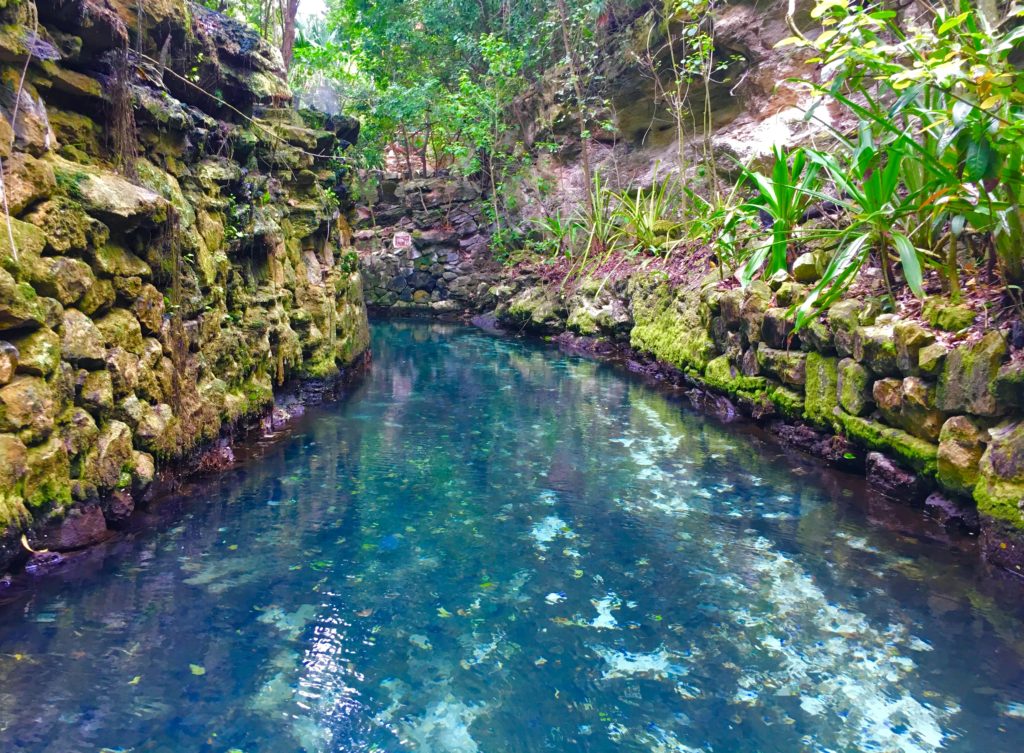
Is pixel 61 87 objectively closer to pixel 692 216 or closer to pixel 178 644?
pixel 178 644

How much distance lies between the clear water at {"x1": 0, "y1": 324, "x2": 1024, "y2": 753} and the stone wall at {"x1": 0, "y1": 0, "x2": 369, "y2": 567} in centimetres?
62

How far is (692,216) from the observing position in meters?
11.8

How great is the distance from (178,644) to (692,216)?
10.6 metres

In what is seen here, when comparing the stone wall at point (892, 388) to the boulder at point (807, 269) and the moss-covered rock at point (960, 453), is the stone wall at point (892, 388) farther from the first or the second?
the boulder at point (807, 269)

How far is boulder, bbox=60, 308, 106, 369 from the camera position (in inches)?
149

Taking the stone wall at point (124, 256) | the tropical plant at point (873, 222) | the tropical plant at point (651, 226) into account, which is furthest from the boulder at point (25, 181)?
the tropical plant at point (651, 226)

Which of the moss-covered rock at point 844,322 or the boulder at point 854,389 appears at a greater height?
the moss-covered rock at point 844,322

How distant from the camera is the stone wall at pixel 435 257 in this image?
1855cm

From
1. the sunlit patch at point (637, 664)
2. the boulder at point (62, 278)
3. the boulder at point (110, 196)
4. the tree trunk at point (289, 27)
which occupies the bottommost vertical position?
the sunlit patch at point (637, 664)

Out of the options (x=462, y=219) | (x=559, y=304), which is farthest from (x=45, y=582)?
(x=462, y=219)

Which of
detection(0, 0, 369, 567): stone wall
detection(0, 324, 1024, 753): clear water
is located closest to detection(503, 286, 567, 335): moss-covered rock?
detection(0, 0, 369, 567): stone wall

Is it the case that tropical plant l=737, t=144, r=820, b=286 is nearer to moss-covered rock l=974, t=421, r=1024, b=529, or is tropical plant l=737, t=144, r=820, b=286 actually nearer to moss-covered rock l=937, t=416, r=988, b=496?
moss-covered rock l=937, t=416, r=988, b=496

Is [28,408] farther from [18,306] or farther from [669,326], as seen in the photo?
[669,326]

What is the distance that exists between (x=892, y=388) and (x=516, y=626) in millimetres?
3287
